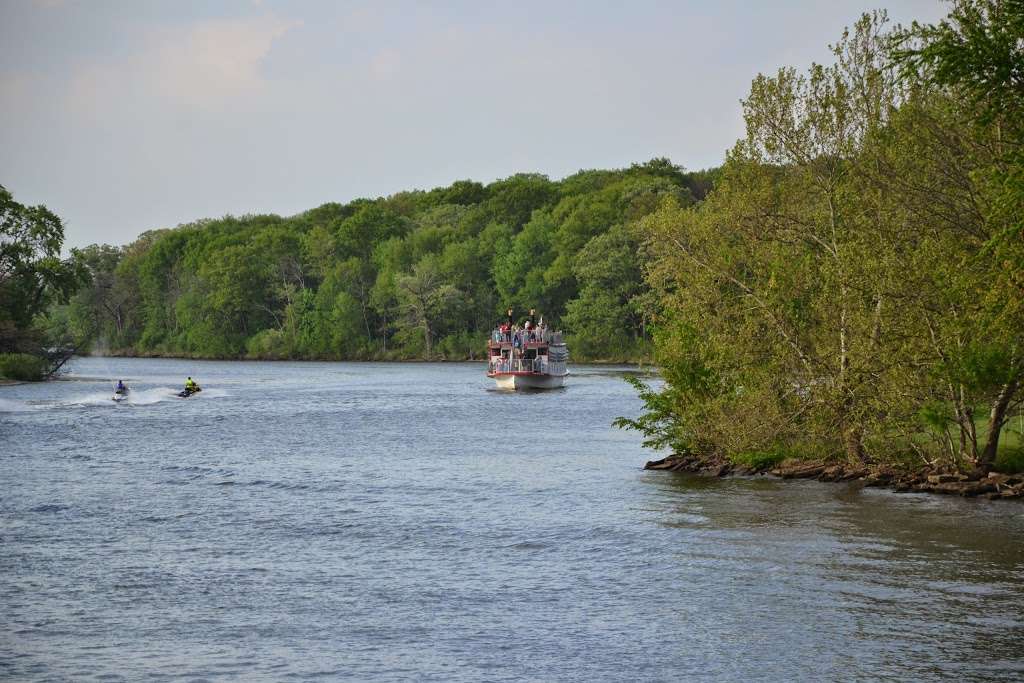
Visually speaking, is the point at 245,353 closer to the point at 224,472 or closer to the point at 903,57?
the point at 224,472

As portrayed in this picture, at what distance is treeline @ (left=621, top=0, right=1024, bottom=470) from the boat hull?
2051 inches

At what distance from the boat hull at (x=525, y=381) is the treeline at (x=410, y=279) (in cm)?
2860

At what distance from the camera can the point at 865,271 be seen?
3453cm

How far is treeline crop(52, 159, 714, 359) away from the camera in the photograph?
13350cm

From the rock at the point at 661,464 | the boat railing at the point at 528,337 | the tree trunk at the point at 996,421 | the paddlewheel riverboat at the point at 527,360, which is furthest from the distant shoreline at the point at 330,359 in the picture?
the tree trunk at the point at 996,421

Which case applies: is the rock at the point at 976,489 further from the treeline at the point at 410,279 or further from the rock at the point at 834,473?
the treeline at the point at 410,279

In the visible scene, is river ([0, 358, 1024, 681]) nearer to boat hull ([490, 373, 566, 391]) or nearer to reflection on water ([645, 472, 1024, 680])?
reflection on water ([645, 472, 1024, 680])

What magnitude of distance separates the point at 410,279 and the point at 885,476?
11597 cm

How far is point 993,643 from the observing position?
1962cm

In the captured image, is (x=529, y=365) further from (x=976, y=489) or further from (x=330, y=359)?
(x=330, y=359)

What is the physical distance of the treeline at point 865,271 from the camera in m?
30.5

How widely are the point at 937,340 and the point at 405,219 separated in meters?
142

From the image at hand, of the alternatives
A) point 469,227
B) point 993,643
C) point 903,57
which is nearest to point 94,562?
point 993,643

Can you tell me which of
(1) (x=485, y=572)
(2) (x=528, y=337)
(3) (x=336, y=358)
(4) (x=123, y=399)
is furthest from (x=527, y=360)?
(1) (x=485, y=572)
